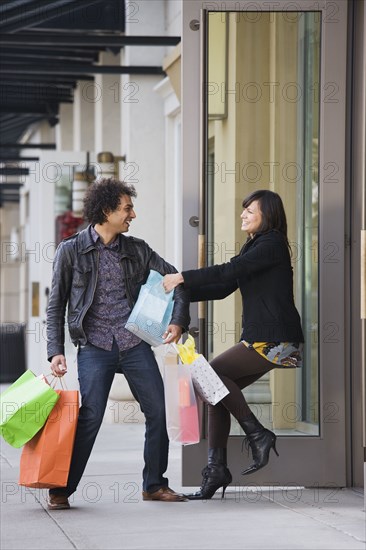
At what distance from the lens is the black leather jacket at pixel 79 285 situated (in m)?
6.48

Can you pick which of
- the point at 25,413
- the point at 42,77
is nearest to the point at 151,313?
the point at 25,413

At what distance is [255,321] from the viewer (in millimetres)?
6457

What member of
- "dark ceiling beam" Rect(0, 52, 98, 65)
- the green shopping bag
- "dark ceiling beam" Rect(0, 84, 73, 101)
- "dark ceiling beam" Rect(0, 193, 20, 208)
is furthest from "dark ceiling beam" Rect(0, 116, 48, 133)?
the green shopping bag

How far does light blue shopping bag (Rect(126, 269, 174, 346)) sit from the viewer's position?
6.35 meters

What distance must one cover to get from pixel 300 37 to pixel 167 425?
237 cm

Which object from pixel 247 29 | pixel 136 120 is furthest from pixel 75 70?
pixel 247 29

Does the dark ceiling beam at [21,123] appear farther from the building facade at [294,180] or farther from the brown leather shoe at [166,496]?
the brown leather shoe at [166,496]

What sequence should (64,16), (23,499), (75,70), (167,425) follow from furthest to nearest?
(75,70) < (64,16) < (23,499) < (167,425)

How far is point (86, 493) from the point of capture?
281 inches

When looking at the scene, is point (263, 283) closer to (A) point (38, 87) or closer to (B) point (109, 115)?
(B) point (109, 115)

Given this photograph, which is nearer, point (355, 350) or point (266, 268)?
point (266, 268)

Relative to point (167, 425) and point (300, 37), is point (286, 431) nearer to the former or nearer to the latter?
point (167, 425)

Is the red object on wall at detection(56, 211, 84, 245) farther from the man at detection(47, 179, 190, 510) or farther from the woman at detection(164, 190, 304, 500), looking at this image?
the woman at detection(164, 190, 304, 500)

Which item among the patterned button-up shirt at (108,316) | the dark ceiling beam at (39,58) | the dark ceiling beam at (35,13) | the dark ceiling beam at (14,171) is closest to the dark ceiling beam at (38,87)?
the dark ceiling beam at (39,58)
